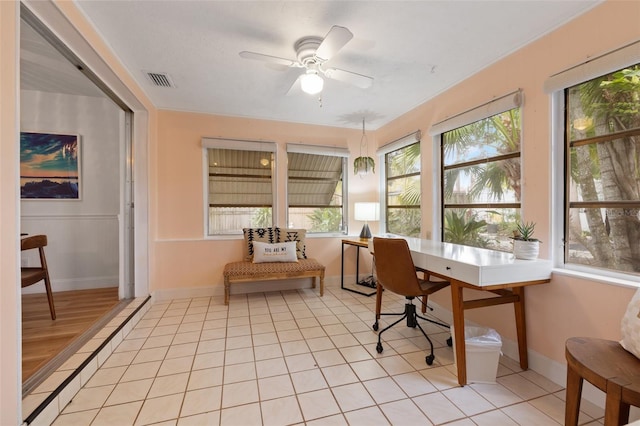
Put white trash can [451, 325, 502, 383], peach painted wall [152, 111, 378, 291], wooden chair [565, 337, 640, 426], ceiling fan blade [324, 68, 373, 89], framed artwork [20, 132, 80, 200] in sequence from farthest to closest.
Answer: peach painted wall [152, 111, 378, 291]
framed artwork [20, 132, 80, 200]
ceiling fan blade [324, 68, 373, 89]
white trash can [451, 325, 502, 383]
wooden chair [565, 337, 640, 426]

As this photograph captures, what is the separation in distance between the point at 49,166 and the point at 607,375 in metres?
5.23

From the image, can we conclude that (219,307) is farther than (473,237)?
Yes

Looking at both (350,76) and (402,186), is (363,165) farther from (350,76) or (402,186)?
(350,76)

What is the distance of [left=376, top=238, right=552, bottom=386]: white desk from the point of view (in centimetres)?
174

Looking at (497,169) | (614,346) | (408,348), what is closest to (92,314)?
(408,348)

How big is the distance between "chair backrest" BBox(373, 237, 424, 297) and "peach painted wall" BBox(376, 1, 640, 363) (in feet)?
2.56

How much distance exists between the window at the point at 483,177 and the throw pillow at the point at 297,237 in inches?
74.9

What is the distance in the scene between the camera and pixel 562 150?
1.92 m

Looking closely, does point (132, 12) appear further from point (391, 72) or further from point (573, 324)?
point (573, 324)

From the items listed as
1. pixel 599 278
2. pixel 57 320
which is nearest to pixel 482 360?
pixel 599 278

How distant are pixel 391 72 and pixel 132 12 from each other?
7.00 feet

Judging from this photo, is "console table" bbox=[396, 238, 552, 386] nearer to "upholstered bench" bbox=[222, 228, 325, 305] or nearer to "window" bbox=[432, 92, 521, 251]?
"window" bbox=[432, 92, 521, 251]

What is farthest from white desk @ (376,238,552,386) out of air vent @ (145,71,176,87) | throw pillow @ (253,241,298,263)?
air vent @ (145,71,176,87)

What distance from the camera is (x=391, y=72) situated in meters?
2.59
